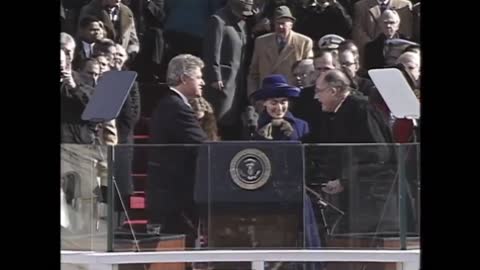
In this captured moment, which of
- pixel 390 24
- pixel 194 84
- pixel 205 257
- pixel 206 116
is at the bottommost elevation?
pixel 205 257

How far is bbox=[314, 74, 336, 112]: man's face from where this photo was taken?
360 centimetres

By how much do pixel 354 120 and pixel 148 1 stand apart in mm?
816

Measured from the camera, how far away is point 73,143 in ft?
11.1

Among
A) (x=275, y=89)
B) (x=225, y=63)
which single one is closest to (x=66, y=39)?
(x=225, y=63)

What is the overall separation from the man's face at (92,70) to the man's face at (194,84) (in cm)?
30

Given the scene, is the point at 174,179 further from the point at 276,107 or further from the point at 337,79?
the point at 337,79

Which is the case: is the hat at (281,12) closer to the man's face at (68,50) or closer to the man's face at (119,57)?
the man's face at (119,57)

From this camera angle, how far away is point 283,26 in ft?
12.5

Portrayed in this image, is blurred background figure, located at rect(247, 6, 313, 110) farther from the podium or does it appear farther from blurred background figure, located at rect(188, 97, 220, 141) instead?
the podium

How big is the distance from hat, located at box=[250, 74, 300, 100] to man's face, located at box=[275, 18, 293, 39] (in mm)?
177

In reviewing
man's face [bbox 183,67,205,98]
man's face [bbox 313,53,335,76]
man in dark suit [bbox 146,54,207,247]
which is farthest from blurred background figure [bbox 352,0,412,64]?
man in dark suit [bbox 146,54,207,247]

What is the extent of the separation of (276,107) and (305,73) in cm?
15
